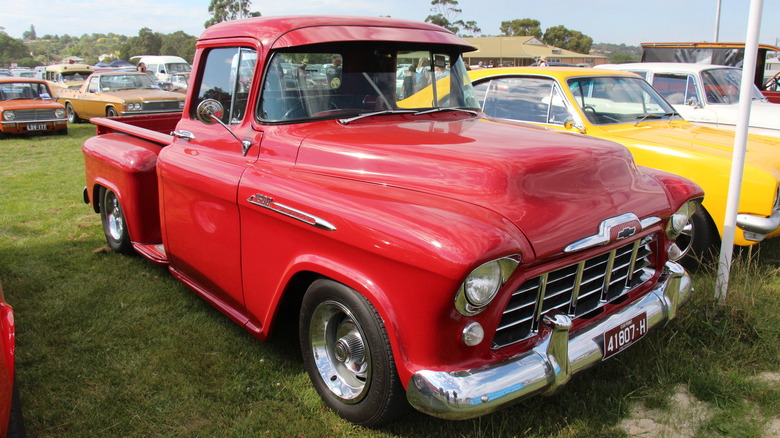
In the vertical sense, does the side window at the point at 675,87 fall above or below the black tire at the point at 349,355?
above

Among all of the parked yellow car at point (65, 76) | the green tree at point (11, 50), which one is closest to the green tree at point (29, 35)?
the green tree at point (11, 50)

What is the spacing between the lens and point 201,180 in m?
3.19

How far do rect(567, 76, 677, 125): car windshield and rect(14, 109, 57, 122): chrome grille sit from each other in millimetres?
11970

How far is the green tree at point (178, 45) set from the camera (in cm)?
6671

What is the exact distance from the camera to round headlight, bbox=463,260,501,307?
2055 mm

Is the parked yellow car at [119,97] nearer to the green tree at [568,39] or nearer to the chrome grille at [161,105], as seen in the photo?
the chrome grille at [161,105]

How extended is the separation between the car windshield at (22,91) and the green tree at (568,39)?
8149 cm

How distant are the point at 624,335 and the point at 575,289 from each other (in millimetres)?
316

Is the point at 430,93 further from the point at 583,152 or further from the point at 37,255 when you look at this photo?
the point at 37,255

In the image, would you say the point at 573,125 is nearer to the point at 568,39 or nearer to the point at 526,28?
the point at 526,28

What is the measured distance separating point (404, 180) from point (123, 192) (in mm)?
2611

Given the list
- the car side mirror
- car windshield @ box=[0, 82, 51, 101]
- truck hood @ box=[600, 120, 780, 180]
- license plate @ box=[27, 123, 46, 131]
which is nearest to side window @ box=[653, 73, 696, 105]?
truck hood @ box=[600, 120, 780, 180]

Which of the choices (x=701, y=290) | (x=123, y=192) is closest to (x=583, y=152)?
(x=701, y=290)

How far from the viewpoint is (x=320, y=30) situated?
310 cm
